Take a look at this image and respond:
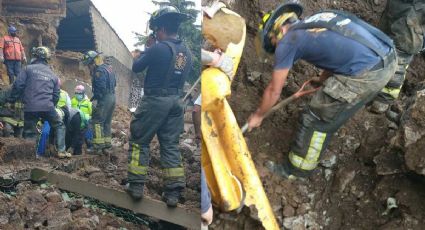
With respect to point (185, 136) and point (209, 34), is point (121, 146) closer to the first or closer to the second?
point (185, 136)

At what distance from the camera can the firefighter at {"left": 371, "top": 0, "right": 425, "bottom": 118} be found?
11.3ft

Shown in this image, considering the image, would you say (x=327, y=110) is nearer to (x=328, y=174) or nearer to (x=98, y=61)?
(x=328, y=174)

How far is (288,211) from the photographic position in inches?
116

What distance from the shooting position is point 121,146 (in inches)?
74.6

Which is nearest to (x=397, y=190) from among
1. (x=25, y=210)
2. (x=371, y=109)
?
(x=371, y=109)

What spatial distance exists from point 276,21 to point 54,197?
195 centimetres

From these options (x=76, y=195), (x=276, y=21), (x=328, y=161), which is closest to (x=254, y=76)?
(x=276, y=21)

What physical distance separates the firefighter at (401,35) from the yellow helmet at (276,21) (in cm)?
110

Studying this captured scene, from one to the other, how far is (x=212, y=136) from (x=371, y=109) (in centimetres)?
188

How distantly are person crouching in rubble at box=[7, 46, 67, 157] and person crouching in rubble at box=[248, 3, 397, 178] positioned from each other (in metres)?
1.54

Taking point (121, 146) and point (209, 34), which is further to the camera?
point (209, 34)

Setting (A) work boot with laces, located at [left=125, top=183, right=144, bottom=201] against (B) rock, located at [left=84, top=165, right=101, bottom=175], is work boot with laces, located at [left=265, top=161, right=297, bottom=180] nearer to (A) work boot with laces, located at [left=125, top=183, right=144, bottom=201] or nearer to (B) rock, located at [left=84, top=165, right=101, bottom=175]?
(A) work boot with laces, located at [left=125, top=183, right=144, bottom=201]

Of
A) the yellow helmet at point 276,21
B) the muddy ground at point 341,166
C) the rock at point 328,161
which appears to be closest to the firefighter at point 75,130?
the muddy ground at point 341,166

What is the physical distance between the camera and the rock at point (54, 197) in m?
1.86
